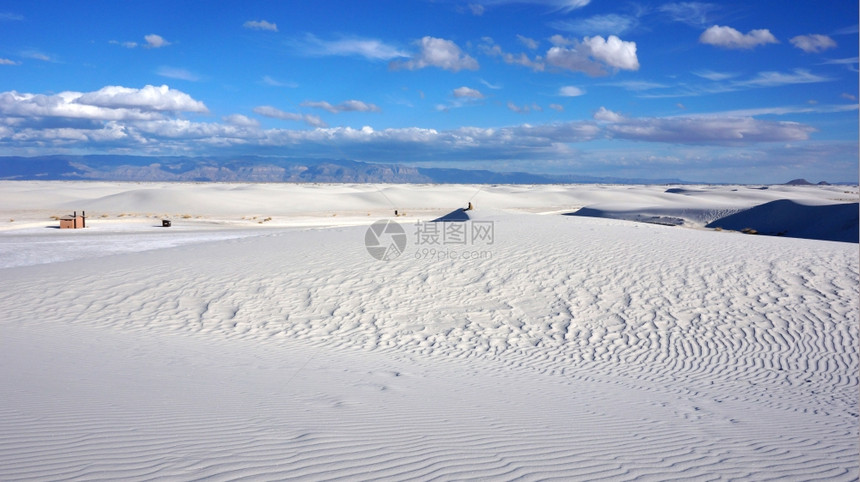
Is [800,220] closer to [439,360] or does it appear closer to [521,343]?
[521,343]

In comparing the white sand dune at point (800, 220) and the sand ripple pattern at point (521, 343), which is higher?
the white sand dune at point (800, 220)

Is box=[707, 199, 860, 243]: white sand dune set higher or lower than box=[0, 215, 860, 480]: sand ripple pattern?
higher

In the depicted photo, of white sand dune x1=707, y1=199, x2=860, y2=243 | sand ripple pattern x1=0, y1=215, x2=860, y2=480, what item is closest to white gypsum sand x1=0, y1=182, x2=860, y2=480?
sand ripple pattern x1=0, y1=215, x2=860, y2=480

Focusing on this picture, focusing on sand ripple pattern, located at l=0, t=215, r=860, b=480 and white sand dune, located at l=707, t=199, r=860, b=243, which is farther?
white sand dune, located at l=707, t=199, r=860, b=243

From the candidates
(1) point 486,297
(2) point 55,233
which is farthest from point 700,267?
(2) point 55,233

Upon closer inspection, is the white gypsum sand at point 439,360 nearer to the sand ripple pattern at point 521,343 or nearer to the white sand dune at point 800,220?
the sand ripple pattern at point 521,343

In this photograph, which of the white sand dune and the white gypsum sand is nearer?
the white gypsum sand

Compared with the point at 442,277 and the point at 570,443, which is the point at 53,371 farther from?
the point at 442,277

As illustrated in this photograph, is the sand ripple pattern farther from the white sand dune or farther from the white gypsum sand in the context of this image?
the white sand dune

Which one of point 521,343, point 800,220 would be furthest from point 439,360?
point 800,220

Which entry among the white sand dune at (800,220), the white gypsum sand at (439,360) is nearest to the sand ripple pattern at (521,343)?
the white gypsum sand at (439,360)
